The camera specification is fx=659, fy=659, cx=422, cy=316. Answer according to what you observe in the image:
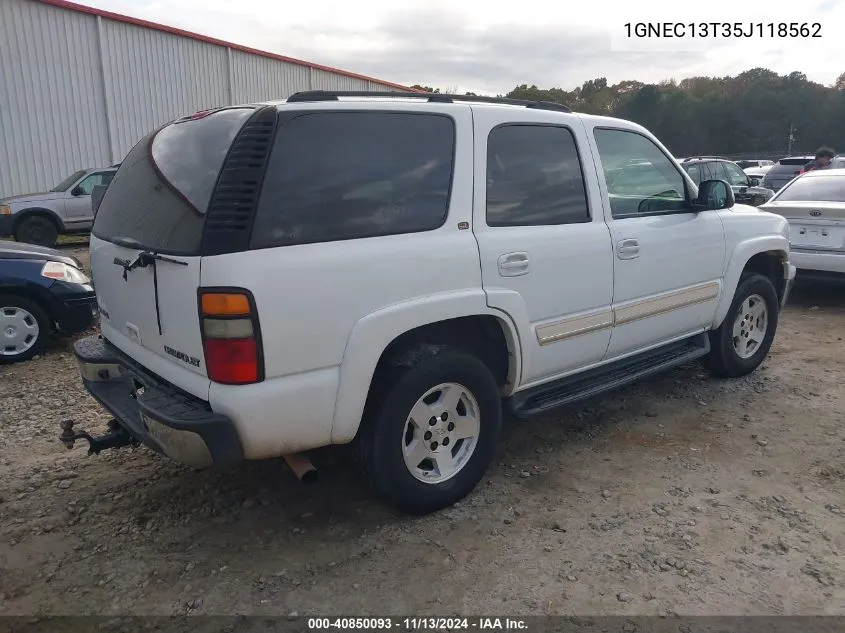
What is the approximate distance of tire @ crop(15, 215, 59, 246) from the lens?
1209cm

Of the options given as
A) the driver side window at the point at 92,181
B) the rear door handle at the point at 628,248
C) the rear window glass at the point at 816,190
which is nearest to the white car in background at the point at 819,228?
the rear window glass at the point at 816,190

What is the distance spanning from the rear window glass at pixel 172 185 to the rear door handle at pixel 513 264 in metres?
1.35

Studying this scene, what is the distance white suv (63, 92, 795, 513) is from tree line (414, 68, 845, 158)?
161 ft

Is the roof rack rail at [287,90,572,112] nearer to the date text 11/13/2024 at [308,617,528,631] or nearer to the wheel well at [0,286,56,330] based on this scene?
the date text 11/13/2024 at [308,617,528,631]

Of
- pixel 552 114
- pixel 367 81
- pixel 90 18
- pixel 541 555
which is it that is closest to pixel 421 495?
pixel 541 555

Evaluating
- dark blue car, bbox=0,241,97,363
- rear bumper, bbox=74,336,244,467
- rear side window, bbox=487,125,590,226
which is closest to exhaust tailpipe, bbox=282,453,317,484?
rear bumper, bbox=74,336,244,467

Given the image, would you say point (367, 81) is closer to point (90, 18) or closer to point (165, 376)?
point (90, 18)

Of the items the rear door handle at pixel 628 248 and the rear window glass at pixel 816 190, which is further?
the rear window glass at pixel 816 190

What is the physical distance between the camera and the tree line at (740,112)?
51.5 m

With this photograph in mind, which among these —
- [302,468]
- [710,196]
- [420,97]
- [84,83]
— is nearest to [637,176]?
[710,196]

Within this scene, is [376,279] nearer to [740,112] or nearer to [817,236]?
[817,236]

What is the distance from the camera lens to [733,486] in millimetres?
3543

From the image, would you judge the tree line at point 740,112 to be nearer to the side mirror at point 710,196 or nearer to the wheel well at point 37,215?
the wheel well at point 37,215

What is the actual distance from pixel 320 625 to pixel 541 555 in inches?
40.1
